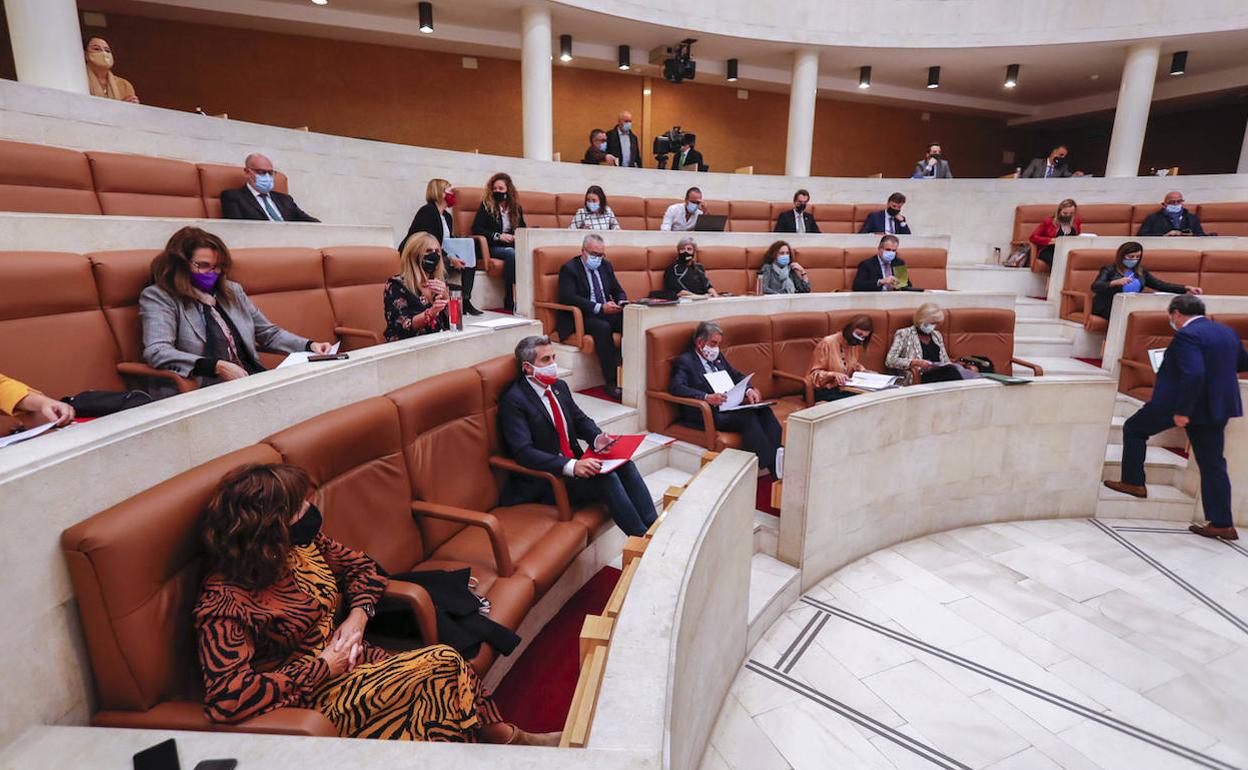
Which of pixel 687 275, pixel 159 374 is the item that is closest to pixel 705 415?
pixel 687 275

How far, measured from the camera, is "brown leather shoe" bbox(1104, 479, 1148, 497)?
355 cm

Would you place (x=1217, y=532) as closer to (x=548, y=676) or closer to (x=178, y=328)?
(x=548, y=676)

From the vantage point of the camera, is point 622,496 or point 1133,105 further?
point 1133,105

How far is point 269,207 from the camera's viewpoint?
11.4 ft

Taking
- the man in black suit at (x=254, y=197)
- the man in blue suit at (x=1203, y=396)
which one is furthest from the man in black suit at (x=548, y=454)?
the man in blue suit at (x=1203, y=396)

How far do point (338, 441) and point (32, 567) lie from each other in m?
0.65

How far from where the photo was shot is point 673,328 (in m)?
3.30

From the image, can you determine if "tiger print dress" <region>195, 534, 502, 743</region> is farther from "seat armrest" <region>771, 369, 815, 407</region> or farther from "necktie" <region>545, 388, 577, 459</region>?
"seat armrest" <region>771, 369, 815, 407</region>

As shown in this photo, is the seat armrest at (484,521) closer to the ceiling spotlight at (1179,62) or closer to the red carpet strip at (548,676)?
the red carpet strip at (548,676)

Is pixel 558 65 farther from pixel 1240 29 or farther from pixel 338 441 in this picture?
pixel 338 441

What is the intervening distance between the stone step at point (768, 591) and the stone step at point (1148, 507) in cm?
215

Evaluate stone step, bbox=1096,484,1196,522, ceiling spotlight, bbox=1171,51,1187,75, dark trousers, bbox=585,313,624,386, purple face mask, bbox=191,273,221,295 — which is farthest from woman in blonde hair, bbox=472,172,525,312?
ceiling spotlight, bbox=1171,51,1187,75

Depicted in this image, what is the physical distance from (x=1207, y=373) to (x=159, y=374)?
4600mm

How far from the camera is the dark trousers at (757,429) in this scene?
309 cm
